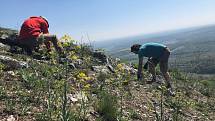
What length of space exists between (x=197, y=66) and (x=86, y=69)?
546 centimetres

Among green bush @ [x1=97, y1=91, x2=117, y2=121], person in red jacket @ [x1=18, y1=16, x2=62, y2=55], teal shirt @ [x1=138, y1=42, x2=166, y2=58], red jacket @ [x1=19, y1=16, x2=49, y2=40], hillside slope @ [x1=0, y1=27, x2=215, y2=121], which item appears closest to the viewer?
hillside slope @ [x1=0, y1=27, x2=215, y2=121]

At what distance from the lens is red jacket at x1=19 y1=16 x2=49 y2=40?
11.9 metres

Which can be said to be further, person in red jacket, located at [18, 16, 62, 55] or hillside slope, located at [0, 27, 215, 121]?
person in red jacket, located at [18, 16, 62, 55]

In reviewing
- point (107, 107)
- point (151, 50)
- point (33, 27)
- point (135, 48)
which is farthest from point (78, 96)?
point (135, 48)

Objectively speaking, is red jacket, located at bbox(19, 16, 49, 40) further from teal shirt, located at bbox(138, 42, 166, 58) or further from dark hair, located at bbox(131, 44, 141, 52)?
teal shirt, located at bbox(138, 42, 166, 58)

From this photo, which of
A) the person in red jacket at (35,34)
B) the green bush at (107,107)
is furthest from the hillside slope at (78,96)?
the person in red jacket at (35,34)

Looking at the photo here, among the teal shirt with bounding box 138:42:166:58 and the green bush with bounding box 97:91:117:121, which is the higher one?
the teal shirt with bounding box 138:42:166:58

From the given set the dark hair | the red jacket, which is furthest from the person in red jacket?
the dark hair

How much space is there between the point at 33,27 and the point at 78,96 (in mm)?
3820

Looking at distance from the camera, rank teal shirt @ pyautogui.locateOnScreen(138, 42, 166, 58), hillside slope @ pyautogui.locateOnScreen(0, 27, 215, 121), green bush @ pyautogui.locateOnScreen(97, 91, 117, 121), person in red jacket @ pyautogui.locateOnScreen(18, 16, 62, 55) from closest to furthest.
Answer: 1. hillside slope @ pyautogui.locateOnScreen(0, 27, 215, 121)
2. green bush @ pyautogui.locateOnScreen(97, 91, 117, 121)
3. person in red jacket @ pyautogui.locateOnScreen(18, 16, 62, 55)
4. teal shirt @ pyautogui.locateOnScreen(138, 42, 166, 58)

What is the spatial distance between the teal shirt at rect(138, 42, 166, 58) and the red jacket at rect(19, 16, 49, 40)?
2.96 metres

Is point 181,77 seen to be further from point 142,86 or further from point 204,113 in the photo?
point 204,113

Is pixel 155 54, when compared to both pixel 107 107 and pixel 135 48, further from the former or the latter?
pixel 107 107

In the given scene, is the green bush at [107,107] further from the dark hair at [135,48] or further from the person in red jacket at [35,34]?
the dark hair at [135,48]
